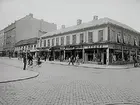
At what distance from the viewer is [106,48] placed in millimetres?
23625

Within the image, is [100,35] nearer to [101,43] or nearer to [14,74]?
[101,43]

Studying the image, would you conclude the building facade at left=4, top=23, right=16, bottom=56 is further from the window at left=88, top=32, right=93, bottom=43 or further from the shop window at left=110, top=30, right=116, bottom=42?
the shop window at left=110, top=30, right=116, bottom=42

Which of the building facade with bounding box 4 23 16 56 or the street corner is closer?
the street corner

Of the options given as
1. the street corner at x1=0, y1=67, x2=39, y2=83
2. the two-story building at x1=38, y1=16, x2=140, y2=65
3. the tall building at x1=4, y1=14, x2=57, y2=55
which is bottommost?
the street corner at x1=0, y1=67, x2=39, y2=83

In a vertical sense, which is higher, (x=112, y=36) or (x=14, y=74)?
(x=112, y=36)

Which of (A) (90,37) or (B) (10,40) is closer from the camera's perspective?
(A) (90,37)

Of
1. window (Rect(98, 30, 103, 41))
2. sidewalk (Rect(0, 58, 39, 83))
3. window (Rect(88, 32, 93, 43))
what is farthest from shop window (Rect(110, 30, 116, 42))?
sidewalk (Rect(0, 58, 39, 83))

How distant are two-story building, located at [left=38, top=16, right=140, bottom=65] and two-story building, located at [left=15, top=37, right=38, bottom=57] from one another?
11.8 m

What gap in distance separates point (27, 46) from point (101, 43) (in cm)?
2976

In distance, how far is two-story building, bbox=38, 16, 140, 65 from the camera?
78.6 ft

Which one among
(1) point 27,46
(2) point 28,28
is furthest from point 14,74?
(2) point 28,28

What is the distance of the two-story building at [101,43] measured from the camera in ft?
78.6

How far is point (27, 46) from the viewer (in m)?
45.8

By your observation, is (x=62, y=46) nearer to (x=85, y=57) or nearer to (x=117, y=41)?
(x=85, y=57)
